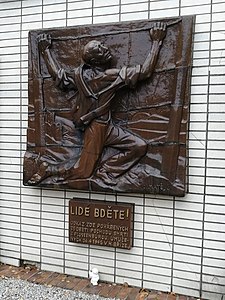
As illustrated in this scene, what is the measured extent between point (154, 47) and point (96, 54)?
557 mm

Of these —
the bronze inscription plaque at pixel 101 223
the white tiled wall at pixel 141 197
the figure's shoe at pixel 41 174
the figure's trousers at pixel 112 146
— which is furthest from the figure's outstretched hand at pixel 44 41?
the bronze inscription plaque at pixel 101 223

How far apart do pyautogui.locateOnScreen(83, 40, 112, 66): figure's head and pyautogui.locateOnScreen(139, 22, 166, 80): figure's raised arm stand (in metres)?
0.39

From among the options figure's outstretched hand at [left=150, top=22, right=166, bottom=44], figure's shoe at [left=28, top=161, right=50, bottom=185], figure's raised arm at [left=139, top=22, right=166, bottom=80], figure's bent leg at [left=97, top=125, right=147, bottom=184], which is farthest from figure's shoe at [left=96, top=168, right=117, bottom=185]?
figure's outstretched hand at [left=150, top=22, right=166, bottom=44]

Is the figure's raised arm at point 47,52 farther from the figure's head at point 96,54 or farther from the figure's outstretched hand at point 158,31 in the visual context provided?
the figure's outstretched hand at point 158,31

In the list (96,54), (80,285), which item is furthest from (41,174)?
(96,54)

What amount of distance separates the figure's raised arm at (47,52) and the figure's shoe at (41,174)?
0.93m

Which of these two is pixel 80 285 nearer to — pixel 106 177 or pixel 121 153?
pixel 106 177

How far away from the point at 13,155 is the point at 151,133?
65.9 inches

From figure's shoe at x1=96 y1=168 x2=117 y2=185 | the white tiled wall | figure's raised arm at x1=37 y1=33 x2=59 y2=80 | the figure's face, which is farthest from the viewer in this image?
figure's raised arm at x1=37 y1=33 x2=59 y2=80

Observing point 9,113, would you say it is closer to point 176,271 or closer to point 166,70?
point 166,70

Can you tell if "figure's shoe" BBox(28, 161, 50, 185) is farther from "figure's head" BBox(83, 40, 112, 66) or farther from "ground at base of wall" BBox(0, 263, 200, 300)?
"figure's head" BBox(83, 40, 112, 66)

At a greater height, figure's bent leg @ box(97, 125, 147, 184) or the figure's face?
the figure's face

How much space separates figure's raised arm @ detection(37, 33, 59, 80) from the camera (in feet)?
12.5

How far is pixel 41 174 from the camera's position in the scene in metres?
3.89
